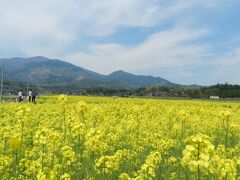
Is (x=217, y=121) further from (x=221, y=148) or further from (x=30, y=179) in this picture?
(x=30, y=179)

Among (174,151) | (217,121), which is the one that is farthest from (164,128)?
(174,151)

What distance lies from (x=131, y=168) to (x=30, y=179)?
3.23 meters

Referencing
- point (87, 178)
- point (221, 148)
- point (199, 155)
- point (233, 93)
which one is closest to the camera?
point (199, 155)

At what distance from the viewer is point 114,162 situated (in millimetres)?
6406

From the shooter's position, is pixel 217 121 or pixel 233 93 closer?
pixel 217 121

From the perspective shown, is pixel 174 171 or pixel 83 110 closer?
pixel 83 110

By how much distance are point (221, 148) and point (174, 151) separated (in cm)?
323

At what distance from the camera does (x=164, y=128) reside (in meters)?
17.5

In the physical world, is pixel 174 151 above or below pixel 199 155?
below

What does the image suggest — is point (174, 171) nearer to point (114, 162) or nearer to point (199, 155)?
point (114, 162)

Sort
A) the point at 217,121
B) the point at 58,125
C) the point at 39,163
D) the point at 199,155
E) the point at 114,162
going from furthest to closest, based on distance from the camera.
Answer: the point at 217,121
the point at 58,125
the point at 39,163
the point at 114,162
the point at 199,155

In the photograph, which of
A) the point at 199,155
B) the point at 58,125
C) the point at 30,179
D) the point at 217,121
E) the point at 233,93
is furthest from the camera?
the point at 233,93

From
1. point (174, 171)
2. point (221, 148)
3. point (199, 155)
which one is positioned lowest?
point (174, 171)

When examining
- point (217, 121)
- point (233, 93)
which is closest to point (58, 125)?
point (217, 121)
